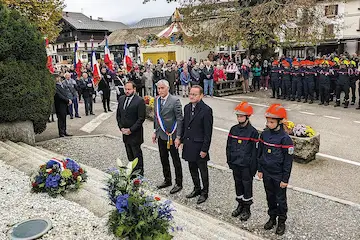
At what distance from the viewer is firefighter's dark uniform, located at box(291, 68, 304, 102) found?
16.0 metres

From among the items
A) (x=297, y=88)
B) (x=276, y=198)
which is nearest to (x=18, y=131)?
(x=276, y=198)

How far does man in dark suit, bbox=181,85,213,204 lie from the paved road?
2281 millimetres

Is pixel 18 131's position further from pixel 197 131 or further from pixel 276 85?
pixel 276 85

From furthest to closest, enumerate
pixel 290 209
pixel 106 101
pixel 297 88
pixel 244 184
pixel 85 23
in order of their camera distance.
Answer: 1. pixel 85 23
2. pixel 297 88
3. pixel 106 101
4. pixel 290 209
5. pixel 244 184

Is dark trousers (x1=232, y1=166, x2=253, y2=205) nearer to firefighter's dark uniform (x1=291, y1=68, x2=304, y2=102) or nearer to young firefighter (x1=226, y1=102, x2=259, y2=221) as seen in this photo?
young firefighter (x1=226, y1=102, x2=259, y2=221)

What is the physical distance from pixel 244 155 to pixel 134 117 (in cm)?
236

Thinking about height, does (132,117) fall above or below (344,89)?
above

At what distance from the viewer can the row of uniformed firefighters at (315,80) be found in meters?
14.5

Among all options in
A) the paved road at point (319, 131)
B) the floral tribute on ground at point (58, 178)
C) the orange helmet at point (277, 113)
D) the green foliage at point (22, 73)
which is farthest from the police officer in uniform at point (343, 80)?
the floral tribute on ground at point (58, 178)

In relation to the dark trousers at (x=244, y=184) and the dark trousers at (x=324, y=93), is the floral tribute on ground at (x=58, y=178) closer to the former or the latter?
the dark trousers at (x=244, y=184)

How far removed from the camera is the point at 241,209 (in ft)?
17.4

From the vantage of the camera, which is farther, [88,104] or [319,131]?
[88,104]

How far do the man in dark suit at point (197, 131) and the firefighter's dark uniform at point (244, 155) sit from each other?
0.50 meters

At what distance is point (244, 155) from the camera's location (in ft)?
16.2
